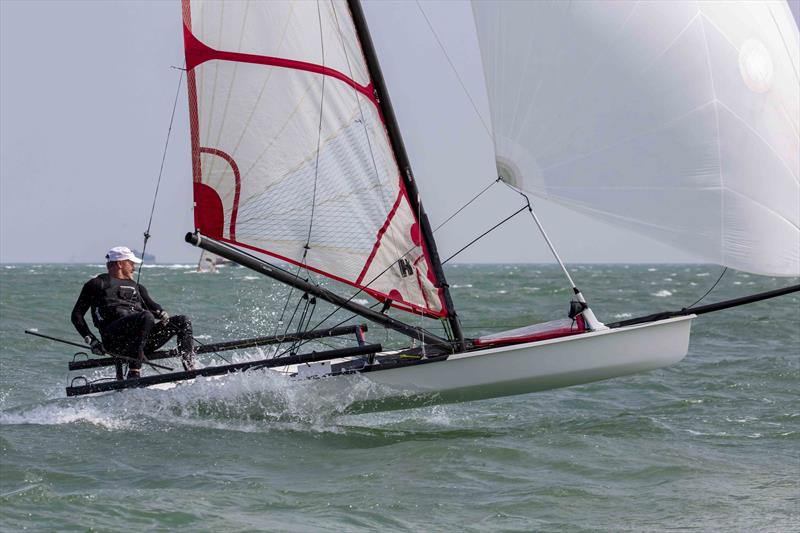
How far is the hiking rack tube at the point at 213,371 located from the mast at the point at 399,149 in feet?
2.74

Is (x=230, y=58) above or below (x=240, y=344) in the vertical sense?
above

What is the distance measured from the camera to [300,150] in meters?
7.94

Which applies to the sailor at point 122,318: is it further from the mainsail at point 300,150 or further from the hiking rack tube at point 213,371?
the mainsail at point 300,150

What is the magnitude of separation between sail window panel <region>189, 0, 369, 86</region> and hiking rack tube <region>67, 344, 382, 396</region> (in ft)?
→ 6.98

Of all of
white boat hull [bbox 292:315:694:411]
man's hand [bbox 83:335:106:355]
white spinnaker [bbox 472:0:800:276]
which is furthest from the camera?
man's hand [bbox 83:335:106:355]

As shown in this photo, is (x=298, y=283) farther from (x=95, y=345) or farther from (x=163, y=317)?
(x=95, y=345)

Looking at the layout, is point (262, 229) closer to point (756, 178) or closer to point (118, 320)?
point (118, 320)

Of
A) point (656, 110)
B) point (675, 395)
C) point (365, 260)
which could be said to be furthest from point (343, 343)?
point (656, 110)

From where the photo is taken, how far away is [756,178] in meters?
6.89

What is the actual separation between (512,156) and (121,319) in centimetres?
315

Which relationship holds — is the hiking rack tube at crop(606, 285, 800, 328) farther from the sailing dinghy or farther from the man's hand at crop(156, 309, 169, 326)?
the man's hand at crop(156, 309, 169, 326)

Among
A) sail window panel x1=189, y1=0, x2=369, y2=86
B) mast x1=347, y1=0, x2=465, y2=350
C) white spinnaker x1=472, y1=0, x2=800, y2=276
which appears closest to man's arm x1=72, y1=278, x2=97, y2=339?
sail window panel x1=189, y1=0, x2=369, y2=86

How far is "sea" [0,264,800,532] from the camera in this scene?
564 cm

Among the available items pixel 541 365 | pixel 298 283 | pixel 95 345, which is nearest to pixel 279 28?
pixel 298 283
